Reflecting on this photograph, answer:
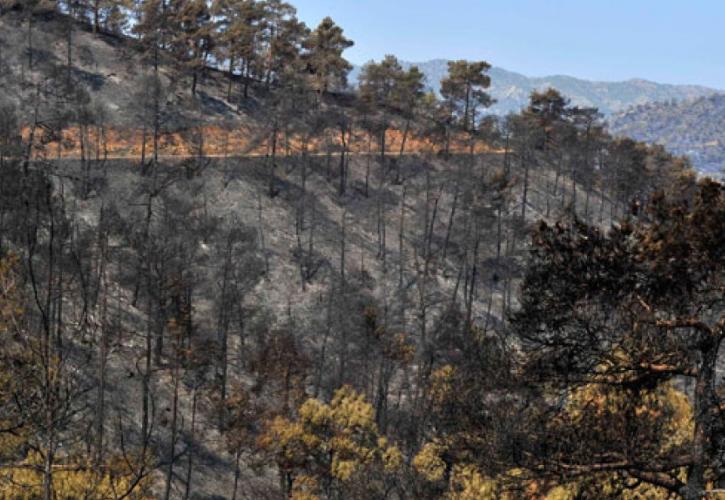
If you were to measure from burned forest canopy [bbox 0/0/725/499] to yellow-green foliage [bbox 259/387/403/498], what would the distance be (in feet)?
0.44

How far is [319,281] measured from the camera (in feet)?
191

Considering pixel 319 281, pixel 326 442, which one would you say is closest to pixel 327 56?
pixel 319 281

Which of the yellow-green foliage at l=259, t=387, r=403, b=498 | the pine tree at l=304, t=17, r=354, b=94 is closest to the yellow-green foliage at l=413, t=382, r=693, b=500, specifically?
the yellow-green foliage at l=259, t=387, r=403, b=498

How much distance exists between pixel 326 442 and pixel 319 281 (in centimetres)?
2594

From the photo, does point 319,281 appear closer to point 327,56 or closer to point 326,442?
point 326,442

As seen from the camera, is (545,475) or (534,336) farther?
(534,336)

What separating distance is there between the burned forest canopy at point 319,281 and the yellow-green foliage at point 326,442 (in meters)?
0.13

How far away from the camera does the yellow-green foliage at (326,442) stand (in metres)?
32.5

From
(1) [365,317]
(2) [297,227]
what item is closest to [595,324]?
(1) [365,317]

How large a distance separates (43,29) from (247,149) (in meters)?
25.0

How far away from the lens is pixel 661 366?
9.41m

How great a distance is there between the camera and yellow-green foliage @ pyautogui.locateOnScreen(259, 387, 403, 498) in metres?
32.5

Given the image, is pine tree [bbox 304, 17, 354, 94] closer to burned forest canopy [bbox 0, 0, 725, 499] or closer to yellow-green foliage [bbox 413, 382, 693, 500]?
burned forest canopy [bbox 0, 0, 725, 499]

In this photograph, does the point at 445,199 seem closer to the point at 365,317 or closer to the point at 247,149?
the point at 247,149
